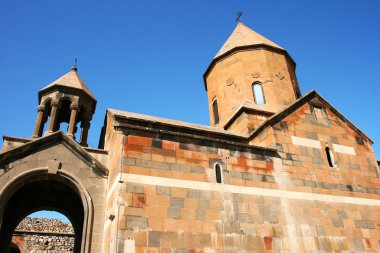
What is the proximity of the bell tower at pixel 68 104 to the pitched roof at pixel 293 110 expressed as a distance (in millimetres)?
5712

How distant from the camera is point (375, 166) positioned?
9.38 metres

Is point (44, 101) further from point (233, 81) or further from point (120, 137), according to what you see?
point (233, 81)

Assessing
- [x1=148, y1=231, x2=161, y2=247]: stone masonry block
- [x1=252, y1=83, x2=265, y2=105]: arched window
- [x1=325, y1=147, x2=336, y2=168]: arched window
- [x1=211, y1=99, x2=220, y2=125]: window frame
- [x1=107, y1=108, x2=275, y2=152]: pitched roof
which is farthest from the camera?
[x1=211, y1=99, x2=220, y2=125]: window frame

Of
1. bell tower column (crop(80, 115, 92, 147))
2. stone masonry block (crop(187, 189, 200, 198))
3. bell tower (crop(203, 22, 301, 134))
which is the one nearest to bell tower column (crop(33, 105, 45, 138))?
bell tower column (crop(80, 115, 92, 147))

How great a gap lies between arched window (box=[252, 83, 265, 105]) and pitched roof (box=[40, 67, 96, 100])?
6.14m

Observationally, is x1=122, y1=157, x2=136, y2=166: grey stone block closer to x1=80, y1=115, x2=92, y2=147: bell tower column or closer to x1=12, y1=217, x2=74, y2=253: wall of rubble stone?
x1=80, y1=115, x2=92, y2=147: bell tower column

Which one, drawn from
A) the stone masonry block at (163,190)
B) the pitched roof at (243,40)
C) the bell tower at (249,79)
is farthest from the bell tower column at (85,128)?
the pitched roof at (243,40)

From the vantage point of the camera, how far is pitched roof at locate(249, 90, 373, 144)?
8531 millimetres

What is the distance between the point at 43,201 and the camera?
30.9ft

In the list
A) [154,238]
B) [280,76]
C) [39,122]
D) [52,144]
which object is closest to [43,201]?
[52,144]

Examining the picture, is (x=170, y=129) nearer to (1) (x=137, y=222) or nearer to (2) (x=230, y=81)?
(1) (x=137, y=222)

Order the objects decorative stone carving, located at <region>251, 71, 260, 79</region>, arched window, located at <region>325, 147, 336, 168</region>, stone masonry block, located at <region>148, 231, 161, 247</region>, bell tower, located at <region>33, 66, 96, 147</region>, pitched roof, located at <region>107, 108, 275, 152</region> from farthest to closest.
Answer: decorative stone carving, located at <region>251, 71, 260, 79</region> → bell tower, located at <region>33, 66, 96, 147</region> → arched window, located at <region>325, 147, 336, 168</region> → pitched roof, located at <region>107, 108, 275, 152</region> → stone masonry block, located at <region>148, 231, 161, 247</region>

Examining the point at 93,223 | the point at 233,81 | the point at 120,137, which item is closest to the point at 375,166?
the point at 233,81

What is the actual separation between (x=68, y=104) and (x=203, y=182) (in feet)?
21.6
